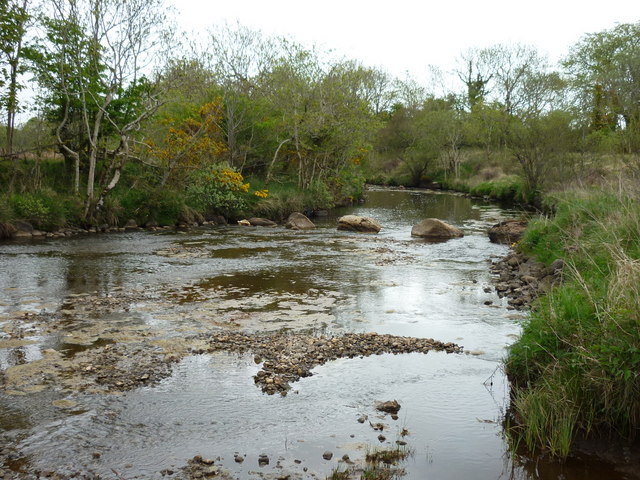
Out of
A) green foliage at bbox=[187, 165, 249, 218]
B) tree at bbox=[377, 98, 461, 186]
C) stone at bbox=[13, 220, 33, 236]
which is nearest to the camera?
stone at bbox=[13, 220, 33, 236]

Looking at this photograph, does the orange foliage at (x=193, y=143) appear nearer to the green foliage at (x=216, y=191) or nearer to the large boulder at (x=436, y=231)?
the green foliage at (x=216, y=191)

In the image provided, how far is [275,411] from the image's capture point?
309 inches

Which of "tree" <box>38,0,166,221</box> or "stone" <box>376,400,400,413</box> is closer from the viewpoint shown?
"stone" <box>376,400,400,413</box>

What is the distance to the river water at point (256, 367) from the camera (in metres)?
6.61

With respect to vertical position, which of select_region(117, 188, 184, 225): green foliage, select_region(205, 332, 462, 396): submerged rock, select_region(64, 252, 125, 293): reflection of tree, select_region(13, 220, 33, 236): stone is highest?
select_region(117, 188, 184, 225): green foliage

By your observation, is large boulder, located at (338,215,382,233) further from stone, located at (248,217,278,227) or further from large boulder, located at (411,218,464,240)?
stone, located at (248,217,278,227)

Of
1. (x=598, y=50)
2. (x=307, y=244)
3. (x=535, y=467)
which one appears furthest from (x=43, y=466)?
(x=598, y=50)

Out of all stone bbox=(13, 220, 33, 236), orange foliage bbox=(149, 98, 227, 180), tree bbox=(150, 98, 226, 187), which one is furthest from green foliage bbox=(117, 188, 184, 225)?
stone bbox=(13, 220, 33, 236)

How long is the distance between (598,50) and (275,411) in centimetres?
5541

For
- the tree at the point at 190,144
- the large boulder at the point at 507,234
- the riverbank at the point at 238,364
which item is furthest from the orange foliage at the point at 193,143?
the large boulder at the point at 507,234

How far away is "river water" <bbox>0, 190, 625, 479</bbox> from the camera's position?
21.7ft

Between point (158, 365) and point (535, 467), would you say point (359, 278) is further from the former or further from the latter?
point (535, 467)

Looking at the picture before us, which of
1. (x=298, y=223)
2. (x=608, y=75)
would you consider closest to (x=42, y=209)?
(x=298, y=223)

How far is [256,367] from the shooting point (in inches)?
374
